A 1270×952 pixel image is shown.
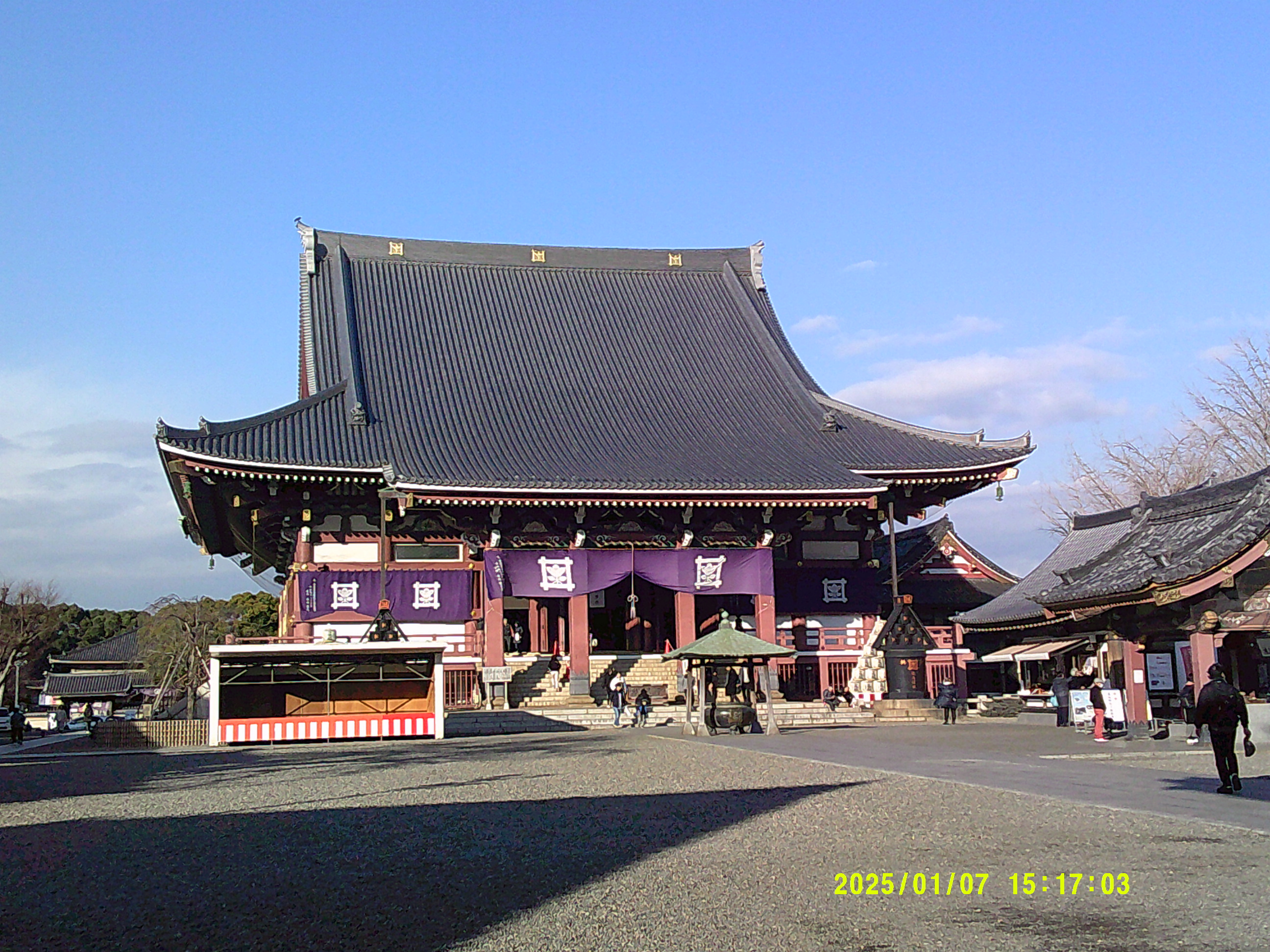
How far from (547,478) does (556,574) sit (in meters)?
2.60

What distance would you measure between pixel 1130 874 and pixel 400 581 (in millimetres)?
24743

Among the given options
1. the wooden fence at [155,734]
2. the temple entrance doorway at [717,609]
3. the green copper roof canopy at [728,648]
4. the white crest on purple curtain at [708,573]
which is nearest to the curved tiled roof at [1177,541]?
the green copper roof canopy at [728,648]

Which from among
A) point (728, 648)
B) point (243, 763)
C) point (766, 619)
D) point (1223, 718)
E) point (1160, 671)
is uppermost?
point (766, 619)

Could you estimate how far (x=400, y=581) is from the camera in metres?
30.6

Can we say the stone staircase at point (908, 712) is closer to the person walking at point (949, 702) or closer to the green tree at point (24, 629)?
the person walking at point (949, 702)

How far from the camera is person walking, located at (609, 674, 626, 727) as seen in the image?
26.9 meters

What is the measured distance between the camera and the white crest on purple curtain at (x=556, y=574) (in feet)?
101

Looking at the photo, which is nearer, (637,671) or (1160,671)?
(1160,671)

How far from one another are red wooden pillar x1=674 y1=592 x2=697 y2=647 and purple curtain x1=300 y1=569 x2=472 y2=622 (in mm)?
5374

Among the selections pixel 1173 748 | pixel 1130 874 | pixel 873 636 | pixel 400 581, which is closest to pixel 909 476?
pixel 873 636

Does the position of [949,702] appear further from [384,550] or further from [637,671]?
[384,550]
